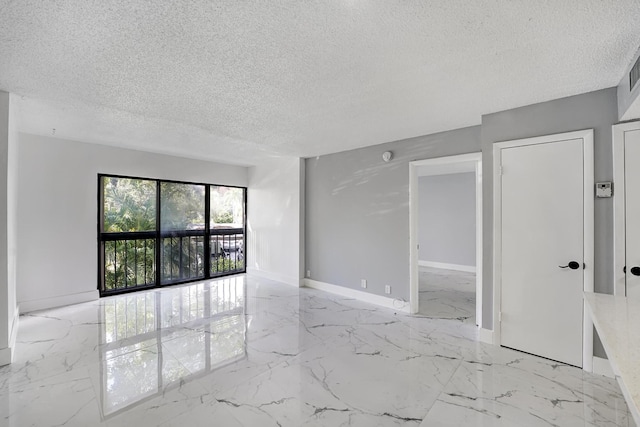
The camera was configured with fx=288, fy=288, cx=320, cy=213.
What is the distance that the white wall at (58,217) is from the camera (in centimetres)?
393

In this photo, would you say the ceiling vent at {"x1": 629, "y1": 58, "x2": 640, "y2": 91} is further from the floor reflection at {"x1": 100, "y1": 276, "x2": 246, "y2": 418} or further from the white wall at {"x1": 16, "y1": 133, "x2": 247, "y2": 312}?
the white wall at {"x1": 16, "y1": 133, "x2": 247, "y2": 312}

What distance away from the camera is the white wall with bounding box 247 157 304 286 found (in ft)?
18.0

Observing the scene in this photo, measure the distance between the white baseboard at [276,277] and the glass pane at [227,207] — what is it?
42.5 inches

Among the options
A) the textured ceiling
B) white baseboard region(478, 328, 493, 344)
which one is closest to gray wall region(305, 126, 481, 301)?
the textured ceiling

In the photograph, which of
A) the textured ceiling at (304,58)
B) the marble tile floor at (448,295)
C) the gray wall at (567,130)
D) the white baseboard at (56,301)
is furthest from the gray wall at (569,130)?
the white baseboard at (56,301)

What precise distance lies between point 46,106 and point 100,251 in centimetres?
253

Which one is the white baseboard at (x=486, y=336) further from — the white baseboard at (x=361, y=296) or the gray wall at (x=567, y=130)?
the white baseboard at (x=361, y=296)

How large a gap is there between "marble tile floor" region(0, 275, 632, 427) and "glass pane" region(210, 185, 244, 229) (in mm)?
2685

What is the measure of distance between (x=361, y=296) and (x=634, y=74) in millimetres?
3772

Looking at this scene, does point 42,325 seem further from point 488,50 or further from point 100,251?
point 488,50

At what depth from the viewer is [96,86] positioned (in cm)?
247

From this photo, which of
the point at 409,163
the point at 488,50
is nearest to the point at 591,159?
the point at 488,50

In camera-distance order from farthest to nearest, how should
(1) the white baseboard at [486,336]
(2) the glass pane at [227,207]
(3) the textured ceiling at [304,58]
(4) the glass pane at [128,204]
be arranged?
(2) the glass pane at [227,207] < (4) the glass pane at [128,204] < (1) the white baseboard at [486,336] < (3) the textured ceiling at [304,58]

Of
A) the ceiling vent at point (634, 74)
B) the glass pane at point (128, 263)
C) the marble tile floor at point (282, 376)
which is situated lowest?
the marble tile floor at point (282, 376)
